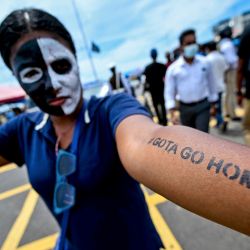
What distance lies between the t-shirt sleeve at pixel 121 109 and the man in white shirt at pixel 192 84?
2.35 m

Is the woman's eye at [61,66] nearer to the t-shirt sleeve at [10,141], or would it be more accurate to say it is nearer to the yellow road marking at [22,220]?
the t-shirt sleeve at [10,141]

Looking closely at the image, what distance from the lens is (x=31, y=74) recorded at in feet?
3.72

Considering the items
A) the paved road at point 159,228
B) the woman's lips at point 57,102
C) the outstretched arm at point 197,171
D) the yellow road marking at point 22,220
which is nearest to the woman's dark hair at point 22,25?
the woman's lips at point 57,102

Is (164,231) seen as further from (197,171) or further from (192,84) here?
(197,171)

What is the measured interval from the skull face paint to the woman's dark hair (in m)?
0.05

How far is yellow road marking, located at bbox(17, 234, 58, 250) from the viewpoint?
2721 mm

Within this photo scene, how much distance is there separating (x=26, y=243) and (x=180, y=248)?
176 cm

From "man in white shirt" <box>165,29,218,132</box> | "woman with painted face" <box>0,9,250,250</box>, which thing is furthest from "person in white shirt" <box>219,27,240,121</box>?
"woman with painted face" <box>0,9,250,250</box>

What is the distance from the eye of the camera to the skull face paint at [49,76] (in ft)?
3.61

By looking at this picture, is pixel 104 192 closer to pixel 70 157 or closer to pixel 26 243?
pixel 70 157

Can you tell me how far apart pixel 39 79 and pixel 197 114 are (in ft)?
8.30

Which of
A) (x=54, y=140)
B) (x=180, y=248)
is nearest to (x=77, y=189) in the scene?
(x=54, y=140)

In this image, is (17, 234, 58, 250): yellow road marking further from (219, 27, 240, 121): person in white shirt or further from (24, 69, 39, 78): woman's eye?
(219, 27, 240, 121): person in white shirt

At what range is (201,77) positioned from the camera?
3232mm
